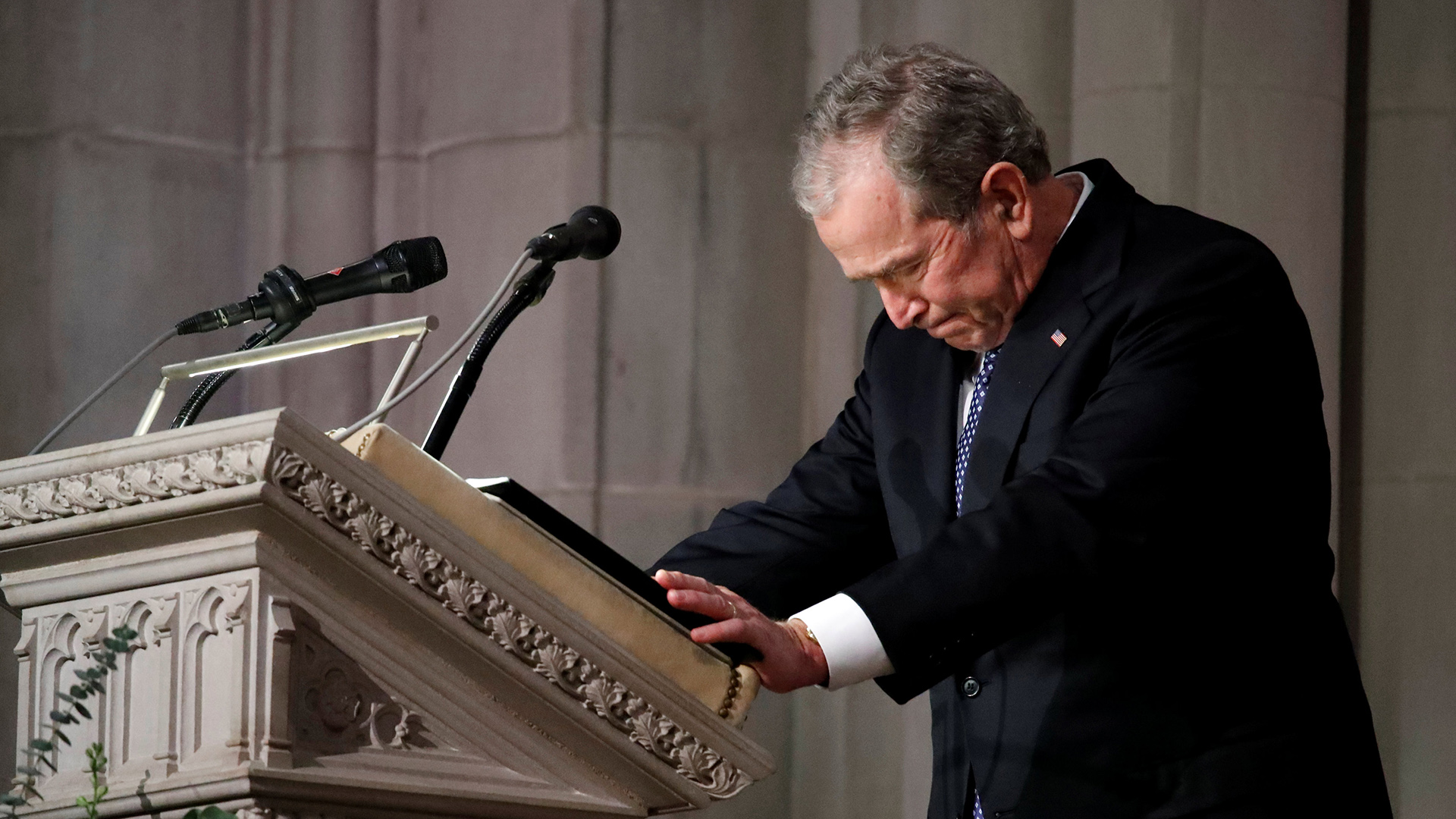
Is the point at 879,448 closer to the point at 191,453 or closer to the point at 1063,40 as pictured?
the point at 191,453

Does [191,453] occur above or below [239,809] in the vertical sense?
above

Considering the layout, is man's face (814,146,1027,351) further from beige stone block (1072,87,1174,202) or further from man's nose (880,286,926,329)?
beige stone block (1072,87,1174,202)

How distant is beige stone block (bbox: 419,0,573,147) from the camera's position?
17.7ft

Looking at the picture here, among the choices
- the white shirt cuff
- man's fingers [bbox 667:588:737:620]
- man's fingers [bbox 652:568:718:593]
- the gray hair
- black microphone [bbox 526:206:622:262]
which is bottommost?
the white shirt cuff

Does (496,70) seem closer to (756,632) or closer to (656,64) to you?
(656,64)

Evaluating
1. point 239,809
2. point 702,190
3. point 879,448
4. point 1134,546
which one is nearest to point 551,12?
point 702,190

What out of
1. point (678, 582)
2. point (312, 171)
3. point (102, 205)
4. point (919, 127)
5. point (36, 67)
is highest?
point (36, 67)

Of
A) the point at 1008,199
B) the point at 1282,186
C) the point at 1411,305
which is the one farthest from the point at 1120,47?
the point at 1008,199

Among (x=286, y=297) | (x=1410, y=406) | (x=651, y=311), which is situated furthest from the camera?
(x=651, y=311)

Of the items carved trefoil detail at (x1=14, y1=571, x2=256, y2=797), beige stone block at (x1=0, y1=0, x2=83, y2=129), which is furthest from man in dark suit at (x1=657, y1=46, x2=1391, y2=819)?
beige stone block at (x1=0, y1=0, x2=83, y2=129)

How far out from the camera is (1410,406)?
4973 millimetres

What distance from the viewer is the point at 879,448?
9.60 ft

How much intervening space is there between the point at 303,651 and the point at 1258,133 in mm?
3540

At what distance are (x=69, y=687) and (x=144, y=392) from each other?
3.43 meters
